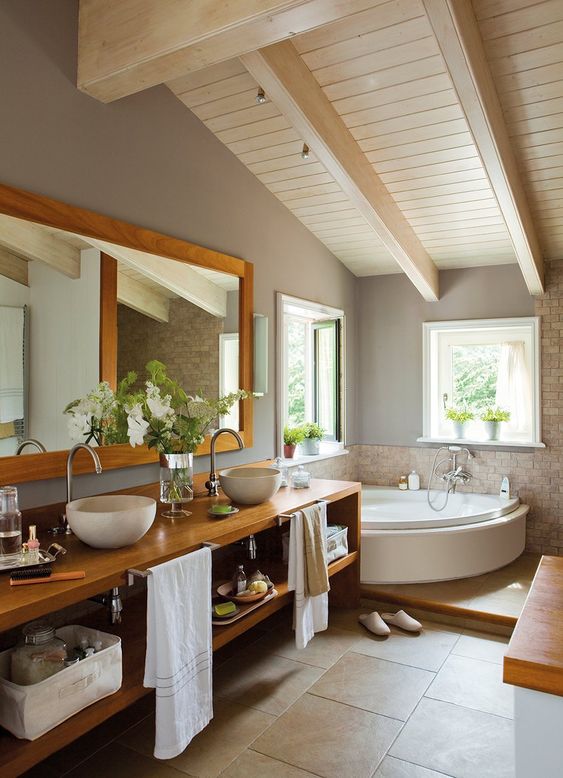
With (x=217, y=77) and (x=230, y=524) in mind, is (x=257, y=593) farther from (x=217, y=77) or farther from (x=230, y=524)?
(x=217, y=77)

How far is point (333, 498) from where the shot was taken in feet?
10.9

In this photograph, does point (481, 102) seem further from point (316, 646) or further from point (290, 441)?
point (316, 646)

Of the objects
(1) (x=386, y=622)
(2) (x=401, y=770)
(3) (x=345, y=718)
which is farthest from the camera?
(1) (x=386, y=622)

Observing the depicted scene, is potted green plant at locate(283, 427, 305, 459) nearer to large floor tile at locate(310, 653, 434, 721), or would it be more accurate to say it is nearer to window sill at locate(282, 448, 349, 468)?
window sill at locate(282, 448, 349, 468)

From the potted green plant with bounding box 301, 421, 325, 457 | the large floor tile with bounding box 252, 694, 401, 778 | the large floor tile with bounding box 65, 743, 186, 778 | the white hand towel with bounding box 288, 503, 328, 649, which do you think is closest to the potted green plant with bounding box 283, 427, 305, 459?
the potted green plant with bounding box 301, 421, 325, 457

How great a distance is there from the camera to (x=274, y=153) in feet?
11.8

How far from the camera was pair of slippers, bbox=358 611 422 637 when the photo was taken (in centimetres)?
337

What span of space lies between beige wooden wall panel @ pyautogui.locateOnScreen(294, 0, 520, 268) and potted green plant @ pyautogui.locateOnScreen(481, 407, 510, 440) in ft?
4.53

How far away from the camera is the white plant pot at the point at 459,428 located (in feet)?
16.3

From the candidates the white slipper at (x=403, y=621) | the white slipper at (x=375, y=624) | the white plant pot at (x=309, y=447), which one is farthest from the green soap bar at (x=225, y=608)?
the white plant pot at (x=309, y=447)

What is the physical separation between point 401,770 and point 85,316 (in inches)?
86.1

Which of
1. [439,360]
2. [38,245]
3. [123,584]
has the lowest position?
[123,584]

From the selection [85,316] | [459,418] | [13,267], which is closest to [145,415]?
[85,316]

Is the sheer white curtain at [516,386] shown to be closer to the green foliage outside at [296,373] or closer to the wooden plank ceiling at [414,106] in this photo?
the wooden plank ceiling at [414,106]
